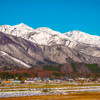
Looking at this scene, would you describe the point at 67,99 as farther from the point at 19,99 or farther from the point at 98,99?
the point at 19,99

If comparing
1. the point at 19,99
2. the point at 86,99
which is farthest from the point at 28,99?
the point at 86,99

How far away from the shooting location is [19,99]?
57562mm

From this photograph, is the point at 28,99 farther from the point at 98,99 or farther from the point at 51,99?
the point at 98,99

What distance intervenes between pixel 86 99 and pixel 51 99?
25.1ft

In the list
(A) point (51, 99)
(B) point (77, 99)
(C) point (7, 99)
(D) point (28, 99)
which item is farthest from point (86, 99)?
(C) point (7, 99)

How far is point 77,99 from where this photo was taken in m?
56.2

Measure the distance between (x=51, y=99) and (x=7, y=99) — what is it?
10076mm

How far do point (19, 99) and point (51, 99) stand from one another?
7.39 meters

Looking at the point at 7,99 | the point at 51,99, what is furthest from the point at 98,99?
the point at 7,99

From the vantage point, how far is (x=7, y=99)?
5766cm

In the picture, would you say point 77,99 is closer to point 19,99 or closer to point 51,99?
point 51,99

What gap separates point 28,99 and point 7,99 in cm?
487

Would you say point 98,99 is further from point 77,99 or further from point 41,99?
point 41,99

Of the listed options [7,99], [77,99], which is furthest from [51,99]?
Answer: [7,99]
